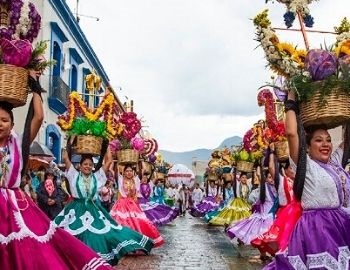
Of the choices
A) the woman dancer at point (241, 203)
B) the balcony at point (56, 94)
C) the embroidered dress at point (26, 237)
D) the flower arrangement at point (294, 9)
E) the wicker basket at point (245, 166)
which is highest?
the balcony at point (56, 94)

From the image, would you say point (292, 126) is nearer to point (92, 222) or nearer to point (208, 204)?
point (92, 222)

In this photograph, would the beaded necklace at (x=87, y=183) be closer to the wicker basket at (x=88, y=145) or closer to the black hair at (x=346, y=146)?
the wicker basket at (x=88, y=145)

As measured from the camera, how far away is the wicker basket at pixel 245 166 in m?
16.8

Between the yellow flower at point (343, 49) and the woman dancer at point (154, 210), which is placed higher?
the yellow flower at point (343, 49)

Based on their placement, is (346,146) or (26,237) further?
(346,146)

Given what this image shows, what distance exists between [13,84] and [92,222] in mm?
4828

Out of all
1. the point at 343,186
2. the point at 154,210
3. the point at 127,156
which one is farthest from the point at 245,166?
the point at 343,186

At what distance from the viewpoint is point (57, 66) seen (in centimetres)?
2623

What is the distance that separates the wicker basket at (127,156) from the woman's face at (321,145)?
817cm

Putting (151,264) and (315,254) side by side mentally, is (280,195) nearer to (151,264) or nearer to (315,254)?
(151,264)

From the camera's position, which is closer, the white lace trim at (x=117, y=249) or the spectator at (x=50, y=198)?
the white lace trim at (x=117, y=249)

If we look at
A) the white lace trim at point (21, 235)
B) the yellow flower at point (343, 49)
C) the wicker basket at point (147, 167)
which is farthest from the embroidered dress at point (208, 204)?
the white lace trim at point (21, 235)

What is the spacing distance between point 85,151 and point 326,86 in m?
5.03

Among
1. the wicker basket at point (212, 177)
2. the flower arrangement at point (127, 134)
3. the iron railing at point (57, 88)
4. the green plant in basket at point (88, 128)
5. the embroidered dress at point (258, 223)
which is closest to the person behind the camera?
the green plant in basket at point (88, 128)
